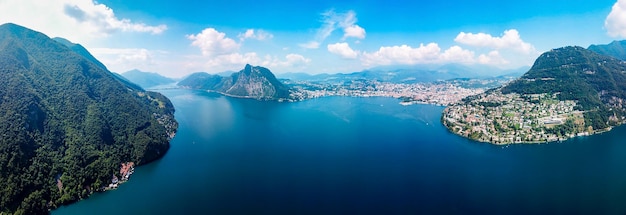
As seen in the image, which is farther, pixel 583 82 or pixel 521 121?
pixel 583 82

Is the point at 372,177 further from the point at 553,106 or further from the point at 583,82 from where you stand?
the point at 583,82

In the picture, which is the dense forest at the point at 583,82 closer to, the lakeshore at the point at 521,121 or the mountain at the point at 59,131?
the lakeshore at the point at 521,121

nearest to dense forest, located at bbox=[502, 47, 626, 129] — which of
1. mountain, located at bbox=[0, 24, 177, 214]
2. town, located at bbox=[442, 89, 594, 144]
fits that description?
town, located at bbox=[442, 89, 594, 144]

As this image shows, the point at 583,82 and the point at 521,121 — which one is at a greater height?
the point at 583,82

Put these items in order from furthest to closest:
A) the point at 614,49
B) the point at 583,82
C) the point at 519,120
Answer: the point at 614,49 < the point at 583,82 < the point at 519,120

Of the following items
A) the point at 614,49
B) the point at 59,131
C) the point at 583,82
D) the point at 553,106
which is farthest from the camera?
the point at 614,49

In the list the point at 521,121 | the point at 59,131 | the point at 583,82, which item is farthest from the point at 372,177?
the point at 583,82

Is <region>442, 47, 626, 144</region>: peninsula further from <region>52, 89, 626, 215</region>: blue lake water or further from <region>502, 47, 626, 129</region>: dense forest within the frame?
<region>52, 89, 626, 215</region>: blue lake water

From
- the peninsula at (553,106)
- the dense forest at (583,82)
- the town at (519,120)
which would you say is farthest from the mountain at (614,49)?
the town at (519,120)

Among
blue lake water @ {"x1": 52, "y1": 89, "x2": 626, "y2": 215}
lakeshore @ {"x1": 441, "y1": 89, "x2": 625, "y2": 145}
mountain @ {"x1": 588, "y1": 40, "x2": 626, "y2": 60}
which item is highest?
mountain @ {"x1": 588, "y1": 40, "x2": 626, "y2": 60}
